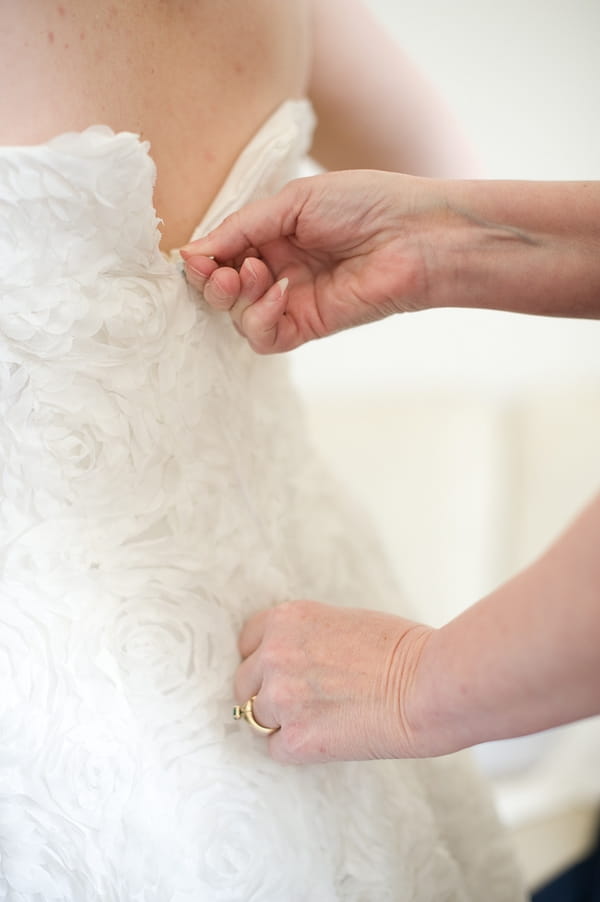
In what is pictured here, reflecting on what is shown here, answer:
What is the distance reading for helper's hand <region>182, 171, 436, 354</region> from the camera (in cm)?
68

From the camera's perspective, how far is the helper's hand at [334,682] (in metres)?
0.59

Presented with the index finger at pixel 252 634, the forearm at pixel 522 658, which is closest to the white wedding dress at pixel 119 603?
the index finger at pixel 252 634

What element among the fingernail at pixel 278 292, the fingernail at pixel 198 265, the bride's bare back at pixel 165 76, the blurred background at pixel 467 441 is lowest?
the blurred background at pixel 467 441

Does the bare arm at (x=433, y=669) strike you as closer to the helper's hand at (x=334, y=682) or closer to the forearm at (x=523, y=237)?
the helper's hand at (x=334, y=682)

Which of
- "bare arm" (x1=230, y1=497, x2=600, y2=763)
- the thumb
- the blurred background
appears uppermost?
the thumb

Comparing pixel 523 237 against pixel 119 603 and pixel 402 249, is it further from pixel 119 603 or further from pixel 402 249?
pixel 119 603

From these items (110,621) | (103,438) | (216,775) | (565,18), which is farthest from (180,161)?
(565,18)

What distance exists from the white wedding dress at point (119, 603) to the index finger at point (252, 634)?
0.01 m

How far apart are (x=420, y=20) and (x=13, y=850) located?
133 centimetres

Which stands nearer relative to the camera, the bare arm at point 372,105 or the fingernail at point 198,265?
the fingernail at point 198,265

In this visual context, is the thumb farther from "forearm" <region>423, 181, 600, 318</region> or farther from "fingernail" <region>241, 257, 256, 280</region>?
"forearm" <region>423, 181, 600, 318</region>

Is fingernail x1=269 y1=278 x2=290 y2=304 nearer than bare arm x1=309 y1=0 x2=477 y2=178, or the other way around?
fingernail x1=269 y1=278 x2=290 y2=304

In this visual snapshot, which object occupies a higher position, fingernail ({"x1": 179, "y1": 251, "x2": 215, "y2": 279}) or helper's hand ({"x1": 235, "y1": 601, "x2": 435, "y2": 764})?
fingernail ({"x1": 179, "y1": 251, "x2": 215, "y2": 279})

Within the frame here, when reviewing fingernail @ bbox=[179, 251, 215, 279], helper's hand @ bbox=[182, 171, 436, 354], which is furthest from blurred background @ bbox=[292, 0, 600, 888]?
fingernail @ bbox=[179, 251, 215, 279]
